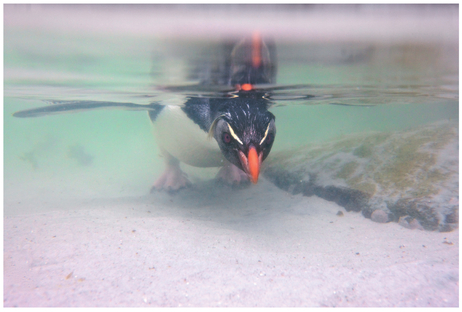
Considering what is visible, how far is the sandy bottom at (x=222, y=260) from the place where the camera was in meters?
2.36

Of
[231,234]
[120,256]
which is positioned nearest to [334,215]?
[231,234]

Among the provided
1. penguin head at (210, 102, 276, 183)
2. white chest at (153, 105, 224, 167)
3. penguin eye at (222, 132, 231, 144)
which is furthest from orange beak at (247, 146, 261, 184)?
white chest at (153, 105, 224, 167)

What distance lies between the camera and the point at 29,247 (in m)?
3.14

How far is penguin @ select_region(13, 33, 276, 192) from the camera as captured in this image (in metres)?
3.24

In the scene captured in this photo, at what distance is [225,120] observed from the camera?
350 centimetres

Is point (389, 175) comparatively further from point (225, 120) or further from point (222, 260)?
point (222, 260)

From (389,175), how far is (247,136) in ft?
12.4

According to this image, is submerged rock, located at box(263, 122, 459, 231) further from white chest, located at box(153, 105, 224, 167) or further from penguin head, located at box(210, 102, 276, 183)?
penguin head, located at box(210, 102, 276, 183)

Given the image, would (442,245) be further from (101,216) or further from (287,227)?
(101,216)

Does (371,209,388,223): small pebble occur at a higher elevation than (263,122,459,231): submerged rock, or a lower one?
lower

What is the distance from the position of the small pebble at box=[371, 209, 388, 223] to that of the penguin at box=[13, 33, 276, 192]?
2617 millimetres

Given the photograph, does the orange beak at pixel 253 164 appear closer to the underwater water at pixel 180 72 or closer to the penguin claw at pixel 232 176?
the underwater water at pixel 180 72
